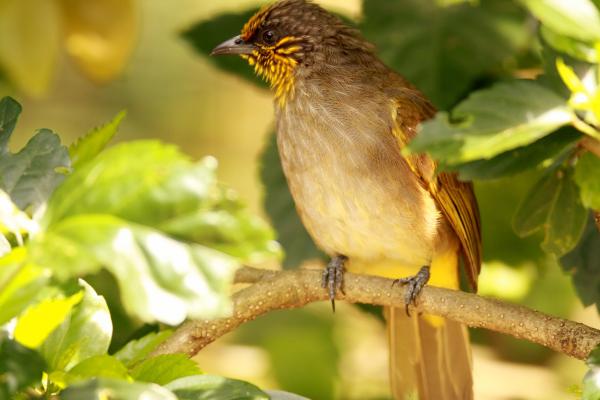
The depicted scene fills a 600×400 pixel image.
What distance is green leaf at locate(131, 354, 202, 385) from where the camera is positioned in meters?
1.70

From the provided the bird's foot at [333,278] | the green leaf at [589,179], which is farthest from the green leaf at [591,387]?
the bird's foot at [333,278]

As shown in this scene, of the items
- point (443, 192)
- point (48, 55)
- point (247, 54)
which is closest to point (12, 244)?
point (48, 55)

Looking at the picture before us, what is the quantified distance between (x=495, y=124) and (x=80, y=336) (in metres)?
0.77

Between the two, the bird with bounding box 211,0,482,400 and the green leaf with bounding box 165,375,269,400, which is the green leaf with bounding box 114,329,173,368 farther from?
the bird with bounding box 211,0,482,400

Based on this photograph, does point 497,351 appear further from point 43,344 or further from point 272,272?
point 43,344

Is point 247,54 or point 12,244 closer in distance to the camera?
point 12,244

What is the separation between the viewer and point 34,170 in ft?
5.61

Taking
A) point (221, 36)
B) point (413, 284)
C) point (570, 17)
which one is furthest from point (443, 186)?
point (570, 17)

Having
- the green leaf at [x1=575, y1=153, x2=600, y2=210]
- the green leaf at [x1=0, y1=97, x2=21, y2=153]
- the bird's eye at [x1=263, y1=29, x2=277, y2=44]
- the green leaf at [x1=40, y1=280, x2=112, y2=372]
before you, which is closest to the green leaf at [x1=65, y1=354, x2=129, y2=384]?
the green leaf at [x1=40, y1=280, x2=112, y2=372]

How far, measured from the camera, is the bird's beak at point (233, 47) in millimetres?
3283

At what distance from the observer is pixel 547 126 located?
57.5 inches

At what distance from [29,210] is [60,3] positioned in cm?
148

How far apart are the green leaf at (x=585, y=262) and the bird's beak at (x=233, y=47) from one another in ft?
4.36

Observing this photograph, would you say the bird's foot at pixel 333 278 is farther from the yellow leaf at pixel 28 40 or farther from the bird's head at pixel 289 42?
the yellow leaf at pixel 28 40
